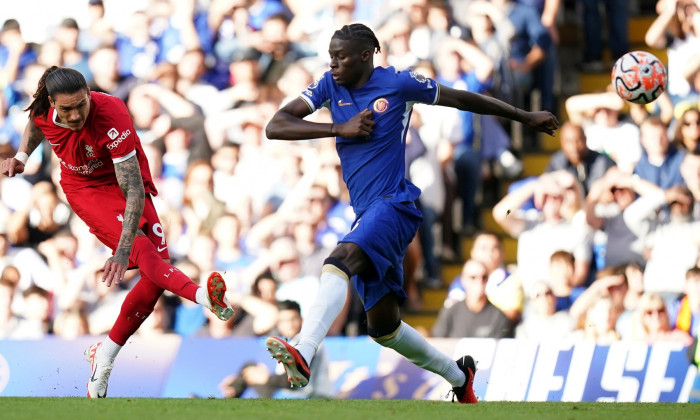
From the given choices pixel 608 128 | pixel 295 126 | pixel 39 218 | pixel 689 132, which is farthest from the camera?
pixel 39 218

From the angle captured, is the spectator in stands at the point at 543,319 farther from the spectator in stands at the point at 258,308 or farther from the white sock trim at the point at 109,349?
the white sock trim at the point at 109,349

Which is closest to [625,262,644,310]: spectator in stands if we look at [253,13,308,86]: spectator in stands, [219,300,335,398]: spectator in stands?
[219,300,335,398]: spectator in stands

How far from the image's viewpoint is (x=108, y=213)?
7793mm

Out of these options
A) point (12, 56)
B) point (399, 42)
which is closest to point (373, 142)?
point (399, 42)

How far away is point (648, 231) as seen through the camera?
412 inches

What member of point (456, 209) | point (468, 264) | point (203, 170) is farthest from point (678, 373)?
point (203, 170)

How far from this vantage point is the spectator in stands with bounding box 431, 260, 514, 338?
33.9 feet

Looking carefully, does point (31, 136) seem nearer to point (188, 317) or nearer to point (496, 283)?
point (188, 317)

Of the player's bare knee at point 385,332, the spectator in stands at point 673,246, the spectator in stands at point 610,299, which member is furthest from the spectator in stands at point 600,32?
the player's bare knee at point 385,332

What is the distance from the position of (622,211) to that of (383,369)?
2.50 meters

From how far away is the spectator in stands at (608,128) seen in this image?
35.6ft

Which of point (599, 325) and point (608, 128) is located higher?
point (608, 128)

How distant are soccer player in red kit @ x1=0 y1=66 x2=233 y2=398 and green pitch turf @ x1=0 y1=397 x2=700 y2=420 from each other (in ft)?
2.12

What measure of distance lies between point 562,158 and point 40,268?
5133 mm
